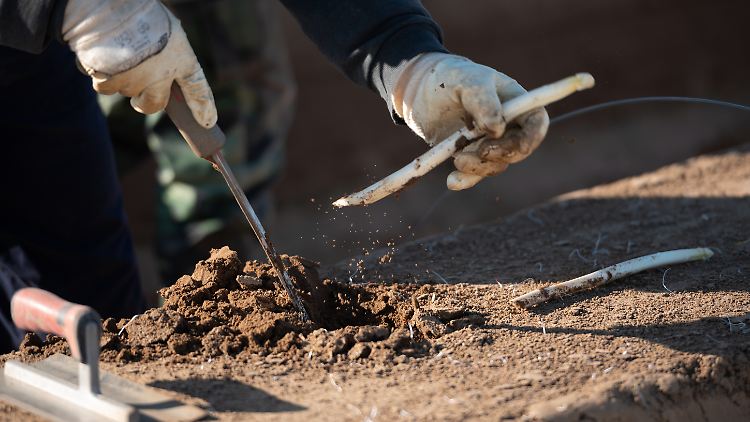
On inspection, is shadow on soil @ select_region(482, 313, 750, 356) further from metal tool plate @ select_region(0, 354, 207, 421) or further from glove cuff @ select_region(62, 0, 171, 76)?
glove cuff @ select_region(62, 0, 171, 76)

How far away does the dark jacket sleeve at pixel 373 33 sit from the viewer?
227 cm

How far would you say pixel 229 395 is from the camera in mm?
1782

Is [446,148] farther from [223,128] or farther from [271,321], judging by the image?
[223,128]

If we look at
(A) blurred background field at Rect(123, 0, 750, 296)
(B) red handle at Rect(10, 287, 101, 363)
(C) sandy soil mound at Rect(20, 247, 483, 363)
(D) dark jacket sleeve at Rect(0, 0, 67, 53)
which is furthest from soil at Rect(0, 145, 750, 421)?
(A) blurred background field at Rect(123, 0, 750, 296)

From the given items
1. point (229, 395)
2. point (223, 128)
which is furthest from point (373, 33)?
point (223, 128)

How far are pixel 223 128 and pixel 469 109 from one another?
2103mm

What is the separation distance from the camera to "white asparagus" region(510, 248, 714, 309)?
2203mm

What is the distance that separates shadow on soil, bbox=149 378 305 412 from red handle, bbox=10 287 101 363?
204 mm

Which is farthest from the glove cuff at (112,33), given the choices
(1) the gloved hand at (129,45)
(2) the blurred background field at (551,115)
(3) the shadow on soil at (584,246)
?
(2) the blurred background field at (551,115)

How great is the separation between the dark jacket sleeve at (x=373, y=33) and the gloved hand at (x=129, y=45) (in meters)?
0.40

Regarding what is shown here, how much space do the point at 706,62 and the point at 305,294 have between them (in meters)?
4.55

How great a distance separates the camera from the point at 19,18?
1972mm

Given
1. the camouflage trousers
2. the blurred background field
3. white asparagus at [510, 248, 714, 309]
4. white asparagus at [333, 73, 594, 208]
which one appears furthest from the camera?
the blurred background field

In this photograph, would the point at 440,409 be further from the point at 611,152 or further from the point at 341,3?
the point at 611,152
